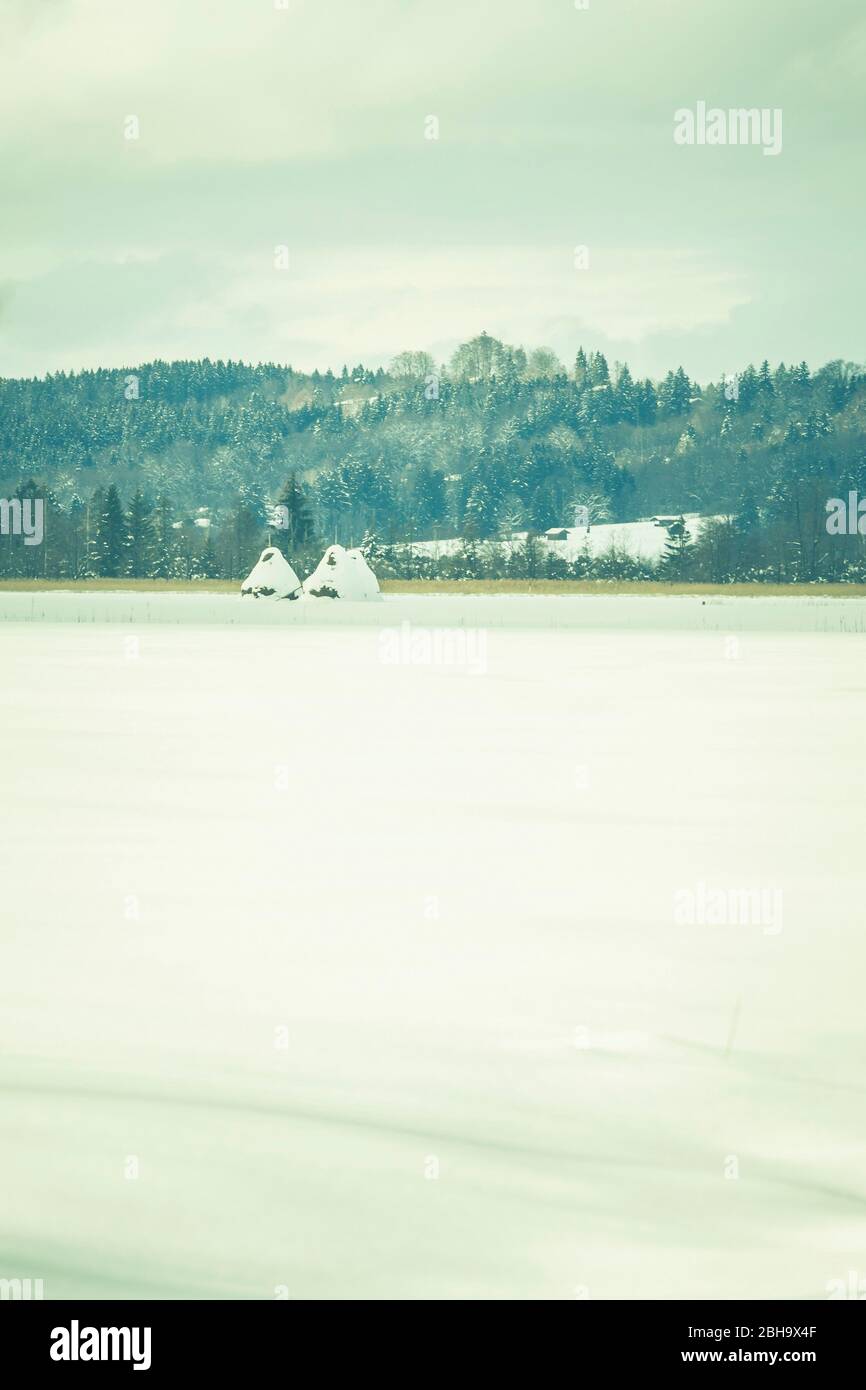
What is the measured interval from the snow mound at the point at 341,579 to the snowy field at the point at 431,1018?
49093 mm

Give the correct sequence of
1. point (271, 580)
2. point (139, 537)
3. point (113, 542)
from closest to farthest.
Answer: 1. point (271, 580)
2. point (113, 542)
3. point (139, 537)

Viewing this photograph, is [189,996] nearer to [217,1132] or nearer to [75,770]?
[217,1132]

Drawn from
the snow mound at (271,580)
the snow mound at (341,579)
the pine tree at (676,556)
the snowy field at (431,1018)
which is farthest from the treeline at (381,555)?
the snowy field at (431,1018)

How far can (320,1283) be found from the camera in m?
4.44

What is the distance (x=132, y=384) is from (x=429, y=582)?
212ft

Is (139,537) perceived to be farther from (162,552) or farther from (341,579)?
(341,579)

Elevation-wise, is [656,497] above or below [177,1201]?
above

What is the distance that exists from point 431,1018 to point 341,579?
59.0m

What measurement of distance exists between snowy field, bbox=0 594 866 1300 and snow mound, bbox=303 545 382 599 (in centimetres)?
4909

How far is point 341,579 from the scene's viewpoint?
65.4 meters

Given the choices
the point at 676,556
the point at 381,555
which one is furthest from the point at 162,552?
the point at 676,556

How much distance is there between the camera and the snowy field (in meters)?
4.70

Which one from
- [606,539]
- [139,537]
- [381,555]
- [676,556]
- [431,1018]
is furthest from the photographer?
[606,539]
